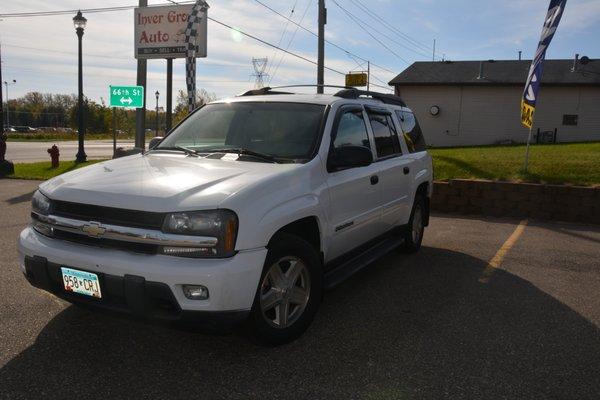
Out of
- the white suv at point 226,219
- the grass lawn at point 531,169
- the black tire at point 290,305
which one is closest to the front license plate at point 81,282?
the white suv at point 226,219

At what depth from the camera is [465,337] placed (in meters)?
3.85

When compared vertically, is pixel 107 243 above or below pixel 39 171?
above

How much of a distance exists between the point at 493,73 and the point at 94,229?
30.9 meters

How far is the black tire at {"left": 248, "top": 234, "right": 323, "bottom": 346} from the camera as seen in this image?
10.8 feet

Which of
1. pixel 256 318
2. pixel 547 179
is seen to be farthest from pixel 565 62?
pixel 256 318

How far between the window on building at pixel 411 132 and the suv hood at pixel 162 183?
9.01 feet

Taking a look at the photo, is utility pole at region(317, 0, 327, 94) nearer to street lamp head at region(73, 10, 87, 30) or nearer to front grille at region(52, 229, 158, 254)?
street lamp head at region(73, 10, 87, 30)

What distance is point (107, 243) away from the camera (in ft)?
10.4

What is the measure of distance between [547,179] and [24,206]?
991cm

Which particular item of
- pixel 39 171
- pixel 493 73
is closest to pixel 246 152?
pixel 39 171

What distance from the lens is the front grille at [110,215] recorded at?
305 centimetres

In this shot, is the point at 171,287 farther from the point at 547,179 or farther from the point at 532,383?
the point at 547,179

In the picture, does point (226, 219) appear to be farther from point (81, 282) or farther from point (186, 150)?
point (186, 150)

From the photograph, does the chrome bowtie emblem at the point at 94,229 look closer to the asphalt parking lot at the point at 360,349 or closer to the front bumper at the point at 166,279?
the front bumper at the point at 166,279
